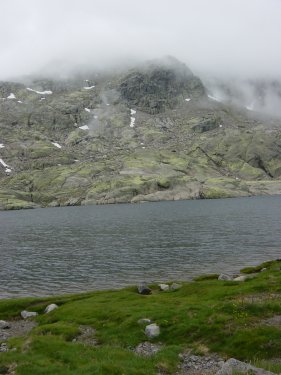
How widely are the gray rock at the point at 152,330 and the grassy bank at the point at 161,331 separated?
0.31 meters

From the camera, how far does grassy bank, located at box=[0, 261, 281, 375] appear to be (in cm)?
2242

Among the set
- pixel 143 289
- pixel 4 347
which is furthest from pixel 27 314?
pixel 4 347

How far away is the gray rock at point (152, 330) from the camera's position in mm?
28734

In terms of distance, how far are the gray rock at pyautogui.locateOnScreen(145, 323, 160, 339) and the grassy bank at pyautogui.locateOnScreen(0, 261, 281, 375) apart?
310 millimetres

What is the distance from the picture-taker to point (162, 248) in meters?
91.0

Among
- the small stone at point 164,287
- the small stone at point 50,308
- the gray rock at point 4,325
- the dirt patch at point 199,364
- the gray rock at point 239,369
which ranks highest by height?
the gray rock at point 239,369

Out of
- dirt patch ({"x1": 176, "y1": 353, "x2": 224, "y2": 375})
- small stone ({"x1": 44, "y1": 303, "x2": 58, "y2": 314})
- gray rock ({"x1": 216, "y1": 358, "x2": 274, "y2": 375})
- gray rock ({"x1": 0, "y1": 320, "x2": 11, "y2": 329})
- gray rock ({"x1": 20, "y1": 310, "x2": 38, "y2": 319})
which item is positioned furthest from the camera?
small stone ({"x1": 44, "y1": 303, "x2": 58, "y2": 314})

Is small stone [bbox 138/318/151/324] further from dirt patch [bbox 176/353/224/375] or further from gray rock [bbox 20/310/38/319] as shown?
gray rock [bbox 20/310/38/319]

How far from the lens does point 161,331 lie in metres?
29.2

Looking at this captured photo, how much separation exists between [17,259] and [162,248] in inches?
1233

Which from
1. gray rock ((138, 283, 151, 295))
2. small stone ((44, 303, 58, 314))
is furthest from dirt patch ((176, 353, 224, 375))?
gray rock ((138, 283, 151, 295))

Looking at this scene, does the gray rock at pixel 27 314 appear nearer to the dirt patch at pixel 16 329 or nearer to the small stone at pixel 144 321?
the dirt patch at pixel 16 329

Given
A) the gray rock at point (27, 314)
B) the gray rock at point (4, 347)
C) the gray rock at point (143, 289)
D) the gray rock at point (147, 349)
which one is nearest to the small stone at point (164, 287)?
the gray rock at point (143, 289)

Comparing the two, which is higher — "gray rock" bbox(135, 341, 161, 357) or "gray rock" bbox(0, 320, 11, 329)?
"gray rock" bbox(135, 341, 161, 357)
